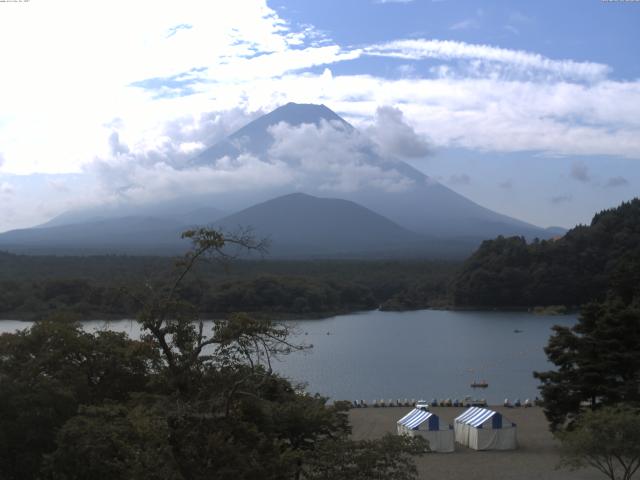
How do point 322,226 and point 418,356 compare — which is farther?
point 322,226

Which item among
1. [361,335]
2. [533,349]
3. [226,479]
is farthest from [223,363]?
[361,335]

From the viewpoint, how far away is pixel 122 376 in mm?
6684

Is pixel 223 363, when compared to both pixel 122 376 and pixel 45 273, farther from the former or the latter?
pixel 45 273

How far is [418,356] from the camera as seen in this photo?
69.7 feet

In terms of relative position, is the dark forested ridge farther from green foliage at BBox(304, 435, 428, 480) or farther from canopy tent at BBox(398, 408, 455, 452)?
green foliage at BBox(304, 435, 428, 480)

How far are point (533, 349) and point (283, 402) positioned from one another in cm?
1629

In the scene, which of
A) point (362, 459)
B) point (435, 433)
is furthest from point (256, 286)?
point (362, 459)

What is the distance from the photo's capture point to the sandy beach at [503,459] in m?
9.03

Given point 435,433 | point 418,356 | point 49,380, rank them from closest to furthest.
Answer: point 49,380 → point 435,433 → point 418,356

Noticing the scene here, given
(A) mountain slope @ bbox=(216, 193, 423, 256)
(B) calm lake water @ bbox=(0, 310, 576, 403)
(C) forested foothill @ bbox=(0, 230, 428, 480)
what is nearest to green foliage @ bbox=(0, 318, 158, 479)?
(C) forested foothill @ bbox=(0, 230, 428, 480)

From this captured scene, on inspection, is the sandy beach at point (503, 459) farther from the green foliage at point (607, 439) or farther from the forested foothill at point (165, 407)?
the forested foothill at point (165, 407)

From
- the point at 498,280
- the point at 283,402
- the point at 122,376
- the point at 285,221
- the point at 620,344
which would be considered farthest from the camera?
the point at 285,221

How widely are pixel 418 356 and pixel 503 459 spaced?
11.4 metres

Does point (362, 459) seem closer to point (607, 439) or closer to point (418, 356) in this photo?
point (607, 439)
